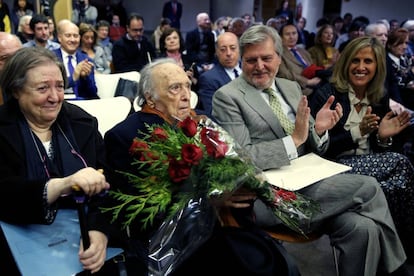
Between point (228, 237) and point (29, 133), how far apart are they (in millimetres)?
829

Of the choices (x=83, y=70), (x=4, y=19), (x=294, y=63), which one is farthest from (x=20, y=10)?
(x=294, y=63)

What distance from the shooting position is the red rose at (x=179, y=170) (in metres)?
1.30

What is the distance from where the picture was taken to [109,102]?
105 inches

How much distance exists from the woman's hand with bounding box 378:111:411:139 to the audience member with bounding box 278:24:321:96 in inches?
61.7

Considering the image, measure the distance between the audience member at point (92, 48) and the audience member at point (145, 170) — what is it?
3564 millimetres

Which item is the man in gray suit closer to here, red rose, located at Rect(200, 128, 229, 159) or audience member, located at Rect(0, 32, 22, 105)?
red rose, located at Rect(200, 128, 229, 159)

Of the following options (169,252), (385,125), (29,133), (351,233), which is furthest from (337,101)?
(29,133)

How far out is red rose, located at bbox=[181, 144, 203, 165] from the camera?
1.29 m

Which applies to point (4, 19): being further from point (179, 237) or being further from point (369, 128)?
point (179, 237)

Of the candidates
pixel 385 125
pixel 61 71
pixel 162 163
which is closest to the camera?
pixel 162 163

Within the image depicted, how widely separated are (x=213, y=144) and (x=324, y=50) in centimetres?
439

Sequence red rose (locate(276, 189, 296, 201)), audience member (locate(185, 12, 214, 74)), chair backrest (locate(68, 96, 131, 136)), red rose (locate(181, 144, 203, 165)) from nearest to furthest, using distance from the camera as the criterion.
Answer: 1. red rose (locate(181, 144, 203, 165))
2. red rose (locate(276, 189, 296, 201))
3. chair backrest (locate(68, 96, 131, 136))
4. audience member (locate(185, 12, 214, 74))

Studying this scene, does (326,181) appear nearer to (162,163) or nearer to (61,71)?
(162,163)

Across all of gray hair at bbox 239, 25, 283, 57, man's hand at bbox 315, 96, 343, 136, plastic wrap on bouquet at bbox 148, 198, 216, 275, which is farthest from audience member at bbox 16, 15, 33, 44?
plastic wrap on bouquet at bbox 148, 198, 216, 275
